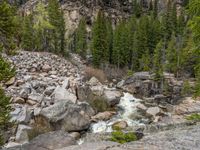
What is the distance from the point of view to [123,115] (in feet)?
121

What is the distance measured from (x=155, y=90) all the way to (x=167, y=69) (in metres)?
11.1

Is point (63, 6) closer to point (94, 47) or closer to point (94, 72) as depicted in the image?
point (94, 47)

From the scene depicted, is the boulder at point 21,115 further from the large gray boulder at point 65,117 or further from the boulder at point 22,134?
the boulder at point 22,134

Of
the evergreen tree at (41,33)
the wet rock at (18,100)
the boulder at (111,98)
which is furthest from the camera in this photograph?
the evergreen tree at (41,33)

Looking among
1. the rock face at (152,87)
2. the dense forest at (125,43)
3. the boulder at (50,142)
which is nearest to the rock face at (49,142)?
the boulder at (50,142)

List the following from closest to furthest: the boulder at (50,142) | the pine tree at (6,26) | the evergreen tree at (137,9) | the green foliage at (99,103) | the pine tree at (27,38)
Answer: the boulder at (50,142) → the pine tree at (6,26) → the green foliage at (99,103) → the pine tree at (27,38) → the evergreen tree at (137,9)

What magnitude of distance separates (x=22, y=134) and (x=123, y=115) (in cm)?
1403

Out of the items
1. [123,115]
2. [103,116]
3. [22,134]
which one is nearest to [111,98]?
[123,115]

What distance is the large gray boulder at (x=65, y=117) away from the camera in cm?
2894

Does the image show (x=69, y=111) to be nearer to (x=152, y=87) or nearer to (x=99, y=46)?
(x=152, y=87)

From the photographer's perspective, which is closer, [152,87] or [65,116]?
[65,116]

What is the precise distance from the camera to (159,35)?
248 ft

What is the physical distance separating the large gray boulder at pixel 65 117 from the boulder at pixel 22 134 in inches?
101

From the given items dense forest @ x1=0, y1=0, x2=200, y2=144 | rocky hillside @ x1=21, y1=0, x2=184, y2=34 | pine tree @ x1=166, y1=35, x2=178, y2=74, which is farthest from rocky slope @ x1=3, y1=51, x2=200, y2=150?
rocky hillside @ x1=21, y1=0, x2=184, y2=34
